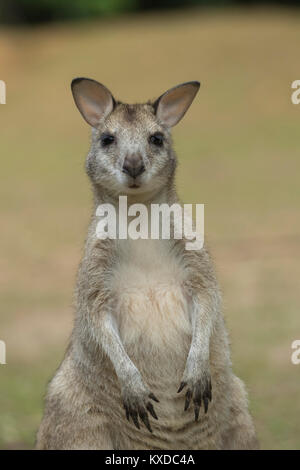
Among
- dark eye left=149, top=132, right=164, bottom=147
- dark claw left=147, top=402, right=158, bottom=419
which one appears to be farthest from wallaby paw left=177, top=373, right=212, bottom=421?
dark eye left=149, top=132, right=164, bottom=147

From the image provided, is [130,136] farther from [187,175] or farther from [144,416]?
[187,175]

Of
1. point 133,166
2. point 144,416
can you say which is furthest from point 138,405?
point 133,166

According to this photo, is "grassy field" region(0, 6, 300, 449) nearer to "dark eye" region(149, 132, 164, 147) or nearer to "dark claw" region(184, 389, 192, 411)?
"dark claw" region(184, 389, 192, 411)

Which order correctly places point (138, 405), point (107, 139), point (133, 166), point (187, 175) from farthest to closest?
point (187, 175), point (107, 139), point (138, 405), point (133, 166)

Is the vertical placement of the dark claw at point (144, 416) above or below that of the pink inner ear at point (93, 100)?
below

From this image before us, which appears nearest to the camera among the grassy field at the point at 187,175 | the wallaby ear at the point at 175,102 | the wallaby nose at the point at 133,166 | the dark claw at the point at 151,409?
the wallaby nose at the point at 133,166

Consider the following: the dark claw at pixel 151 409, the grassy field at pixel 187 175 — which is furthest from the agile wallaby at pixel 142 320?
the grassy field at pixel 187 175

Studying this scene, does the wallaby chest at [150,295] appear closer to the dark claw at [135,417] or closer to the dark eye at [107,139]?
the dark claw at [135,417]

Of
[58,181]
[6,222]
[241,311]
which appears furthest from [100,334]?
[58,181]

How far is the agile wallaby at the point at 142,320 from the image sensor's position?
5.00 m

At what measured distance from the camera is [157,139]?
5.08m

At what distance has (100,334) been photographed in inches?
200

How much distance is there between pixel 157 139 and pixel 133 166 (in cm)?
42

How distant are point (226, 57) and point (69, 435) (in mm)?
21932
